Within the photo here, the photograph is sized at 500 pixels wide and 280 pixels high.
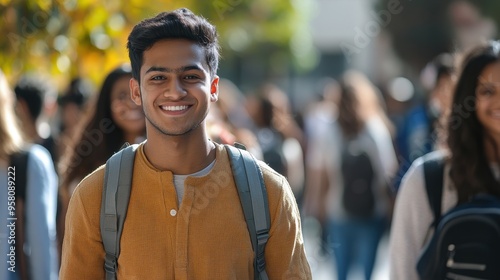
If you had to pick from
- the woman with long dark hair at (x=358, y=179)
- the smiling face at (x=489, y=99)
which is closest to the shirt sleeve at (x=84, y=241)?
the smiling face at (x=489, y=99)

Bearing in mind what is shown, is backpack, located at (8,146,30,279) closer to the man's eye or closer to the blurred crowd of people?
the blurred crowd of people

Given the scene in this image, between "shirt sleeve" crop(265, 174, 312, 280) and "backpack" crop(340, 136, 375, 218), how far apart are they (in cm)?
511

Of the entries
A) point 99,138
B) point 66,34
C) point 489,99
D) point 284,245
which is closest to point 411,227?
point 489,99

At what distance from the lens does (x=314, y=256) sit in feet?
40.0

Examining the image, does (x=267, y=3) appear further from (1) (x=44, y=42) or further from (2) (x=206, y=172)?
(2) (x=206, y=172)

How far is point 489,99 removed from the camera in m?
4.45

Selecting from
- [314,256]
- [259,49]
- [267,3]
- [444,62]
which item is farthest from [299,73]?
[444,62]

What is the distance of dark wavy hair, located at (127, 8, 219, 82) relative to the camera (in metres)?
3.37

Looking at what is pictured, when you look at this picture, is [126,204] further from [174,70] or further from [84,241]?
[174,70]

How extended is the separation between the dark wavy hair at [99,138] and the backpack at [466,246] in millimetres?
2102

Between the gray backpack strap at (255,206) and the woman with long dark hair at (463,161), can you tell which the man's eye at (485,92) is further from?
the gray backpack strap at (255,206)

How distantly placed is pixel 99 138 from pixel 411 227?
2.03m

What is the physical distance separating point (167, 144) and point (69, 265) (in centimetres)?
50

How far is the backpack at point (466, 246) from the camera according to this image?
4.04 metres
